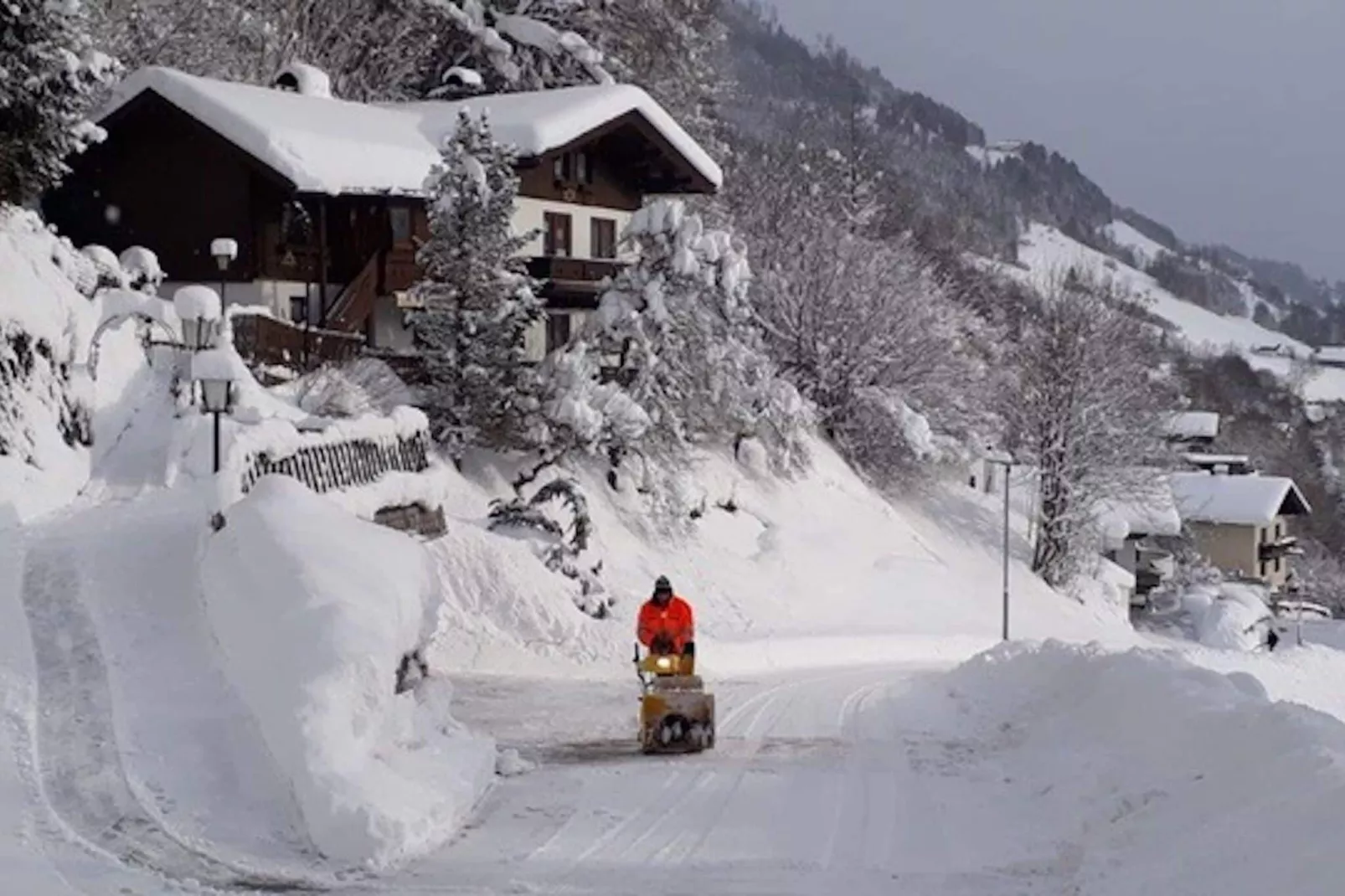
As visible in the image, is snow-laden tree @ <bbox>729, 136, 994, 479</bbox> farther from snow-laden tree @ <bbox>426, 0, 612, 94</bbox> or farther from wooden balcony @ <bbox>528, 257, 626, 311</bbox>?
snow-laden tree @ <bbox>426, 0, 612, 94</bbox>

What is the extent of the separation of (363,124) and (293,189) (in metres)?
4.59

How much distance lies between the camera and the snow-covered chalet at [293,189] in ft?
108

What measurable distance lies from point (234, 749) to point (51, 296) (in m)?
12.1

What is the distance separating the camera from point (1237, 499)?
74250 mm

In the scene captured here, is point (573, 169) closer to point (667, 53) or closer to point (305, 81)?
point (305, 81)

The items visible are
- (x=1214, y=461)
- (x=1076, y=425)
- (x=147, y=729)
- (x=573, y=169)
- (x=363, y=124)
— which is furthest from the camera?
(x=1214, y=461)

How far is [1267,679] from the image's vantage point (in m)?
37.7

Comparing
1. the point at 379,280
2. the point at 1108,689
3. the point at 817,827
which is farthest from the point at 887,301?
the point at 817,827

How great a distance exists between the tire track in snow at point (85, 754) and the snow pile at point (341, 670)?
3.03 ft

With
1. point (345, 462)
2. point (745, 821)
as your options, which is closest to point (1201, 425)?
point (345, 462)

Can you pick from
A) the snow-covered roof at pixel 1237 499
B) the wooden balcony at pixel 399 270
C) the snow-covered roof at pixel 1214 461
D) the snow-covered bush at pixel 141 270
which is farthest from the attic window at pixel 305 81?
the snow-covered roof at pixel 1214 461

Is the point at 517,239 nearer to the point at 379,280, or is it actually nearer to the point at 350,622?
the point at 379,280

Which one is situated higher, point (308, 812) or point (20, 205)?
point (20, 205)

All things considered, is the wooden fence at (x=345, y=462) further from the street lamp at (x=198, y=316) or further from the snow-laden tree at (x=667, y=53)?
the snow-laden tree at (x=667, y=53)
